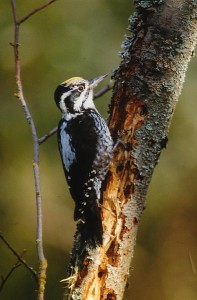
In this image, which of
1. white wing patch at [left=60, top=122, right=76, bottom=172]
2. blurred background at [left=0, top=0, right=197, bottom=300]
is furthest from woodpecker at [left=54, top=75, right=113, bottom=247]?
blurred background at [left=0, top=0, right=197, bottom=300]

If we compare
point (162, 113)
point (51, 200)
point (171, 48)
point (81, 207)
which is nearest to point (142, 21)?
point (171, 48)

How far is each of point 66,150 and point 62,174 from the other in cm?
341

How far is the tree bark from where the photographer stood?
2713mm

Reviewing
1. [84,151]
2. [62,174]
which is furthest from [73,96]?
[62,174]

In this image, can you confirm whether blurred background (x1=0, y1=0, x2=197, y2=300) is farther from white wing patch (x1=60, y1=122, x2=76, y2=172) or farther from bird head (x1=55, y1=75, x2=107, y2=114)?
white wing patch (x1=60, y1=122, x2=76, y2=172)

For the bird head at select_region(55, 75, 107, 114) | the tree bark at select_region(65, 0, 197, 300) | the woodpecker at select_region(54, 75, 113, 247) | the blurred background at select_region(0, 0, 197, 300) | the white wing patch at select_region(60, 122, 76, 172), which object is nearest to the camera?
the tree bark at select_region(65, 0, 197, 300)

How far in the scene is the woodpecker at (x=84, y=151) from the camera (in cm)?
284

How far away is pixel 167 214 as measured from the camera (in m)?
6.70

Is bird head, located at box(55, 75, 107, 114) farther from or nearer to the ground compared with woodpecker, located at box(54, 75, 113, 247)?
farther from the ground

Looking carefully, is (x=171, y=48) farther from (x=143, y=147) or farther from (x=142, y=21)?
(x=143, y=147)

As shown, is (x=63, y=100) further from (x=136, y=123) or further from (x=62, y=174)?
(x=62, y=174)

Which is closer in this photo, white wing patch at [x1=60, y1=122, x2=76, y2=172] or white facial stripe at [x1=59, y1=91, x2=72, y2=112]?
white wing patch at [x1=60, y1=122, x2=76, y2=172]

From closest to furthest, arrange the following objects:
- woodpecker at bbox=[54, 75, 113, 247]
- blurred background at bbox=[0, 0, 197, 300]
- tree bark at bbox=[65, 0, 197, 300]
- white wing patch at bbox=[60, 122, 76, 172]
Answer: tree bark at bbox=[65, 0, 197, 300] < woodpecker at bbox=[54, 75, 113, 247] < white wing patch at bbox=[60, 122, 76, 172] < blurred background at bbox=[0, 0, 197, 300]

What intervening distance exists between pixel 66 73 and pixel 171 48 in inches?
161
